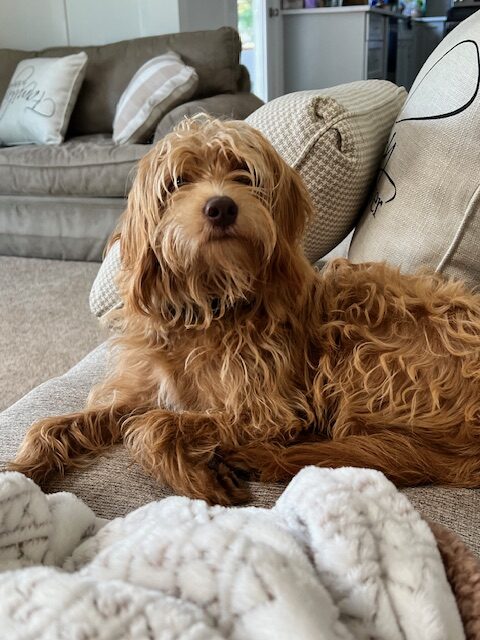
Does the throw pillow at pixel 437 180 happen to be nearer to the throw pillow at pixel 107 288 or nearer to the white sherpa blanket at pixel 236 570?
the throw pillow at pixel 107 288

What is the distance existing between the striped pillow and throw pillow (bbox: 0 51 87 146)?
411 mm

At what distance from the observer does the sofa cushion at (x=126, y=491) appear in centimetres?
93

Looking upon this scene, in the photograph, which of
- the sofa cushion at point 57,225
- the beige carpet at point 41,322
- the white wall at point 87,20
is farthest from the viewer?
the white wall at point 87,20

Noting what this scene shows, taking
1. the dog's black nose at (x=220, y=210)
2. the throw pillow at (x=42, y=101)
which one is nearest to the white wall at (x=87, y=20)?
the throw pillow at (x=42, y=101)

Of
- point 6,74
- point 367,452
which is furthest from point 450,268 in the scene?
point 6,74

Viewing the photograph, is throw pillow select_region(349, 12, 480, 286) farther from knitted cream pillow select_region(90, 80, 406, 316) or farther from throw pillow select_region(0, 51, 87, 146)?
throw pillow select_region(0, 51, 87, 146)

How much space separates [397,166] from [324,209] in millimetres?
183

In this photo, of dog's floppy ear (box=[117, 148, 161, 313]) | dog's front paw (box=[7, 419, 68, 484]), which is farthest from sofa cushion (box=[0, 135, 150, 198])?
dog's front paw (box=[7, 419, 68, 484])

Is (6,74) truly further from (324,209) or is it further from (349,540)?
(349,540)

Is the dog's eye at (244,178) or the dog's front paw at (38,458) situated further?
the dog's eye at (244,178)

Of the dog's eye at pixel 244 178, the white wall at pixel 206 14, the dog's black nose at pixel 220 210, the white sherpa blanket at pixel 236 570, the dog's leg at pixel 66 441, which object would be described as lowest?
the dog's leg at pixel 66 441

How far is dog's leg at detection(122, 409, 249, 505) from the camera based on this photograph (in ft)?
3.35

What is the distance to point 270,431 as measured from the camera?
1.16 m

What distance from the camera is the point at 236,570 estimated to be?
1.87 feet
